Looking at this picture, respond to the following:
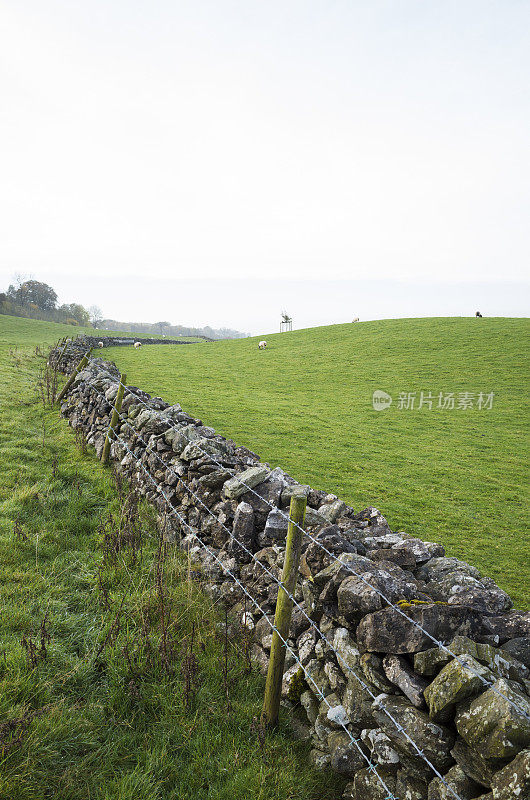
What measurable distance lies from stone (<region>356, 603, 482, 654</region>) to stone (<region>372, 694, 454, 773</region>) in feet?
1.08

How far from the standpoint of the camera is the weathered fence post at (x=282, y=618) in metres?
3.42

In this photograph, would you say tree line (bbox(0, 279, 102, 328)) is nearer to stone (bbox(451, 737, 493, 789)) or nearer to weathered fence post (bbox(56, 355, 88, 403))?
weathered fence post (bbox(56, 355, 88, 403))

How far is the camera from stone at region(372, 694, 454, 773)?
258 cm

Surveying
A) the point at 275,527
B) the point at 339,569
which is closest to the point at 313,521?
the point at 275,527

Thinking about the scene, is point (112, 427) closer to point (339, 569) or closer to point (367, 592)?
point (339, 569)

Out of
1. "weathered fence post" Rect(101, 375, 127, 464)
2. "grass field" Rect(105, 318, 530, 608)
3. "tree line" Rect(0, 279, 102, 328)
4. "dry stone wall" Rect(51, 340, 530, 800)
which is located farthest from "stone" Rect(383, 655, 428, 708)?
"tree line" Rect(0, 279, 102, 328)

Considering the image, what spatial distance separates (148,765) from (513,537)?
26.9ft

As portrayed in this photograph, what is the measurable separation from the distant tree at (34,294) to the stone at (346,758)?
108386 millimetres

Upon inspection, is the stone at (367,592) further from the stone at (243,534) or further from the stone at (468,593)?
the stone at (243,534)

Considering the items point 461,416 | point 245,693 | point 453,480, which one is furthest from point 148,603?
point 461,416

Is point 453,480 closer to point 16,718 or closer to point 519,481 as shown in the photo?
point 519,481

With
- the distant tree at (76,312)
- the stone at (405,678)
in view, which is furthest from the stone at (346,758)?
the distant tree at (76,312)

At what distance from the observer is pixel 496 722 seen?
2.32 m

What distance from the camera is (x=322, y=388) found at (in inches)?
929
